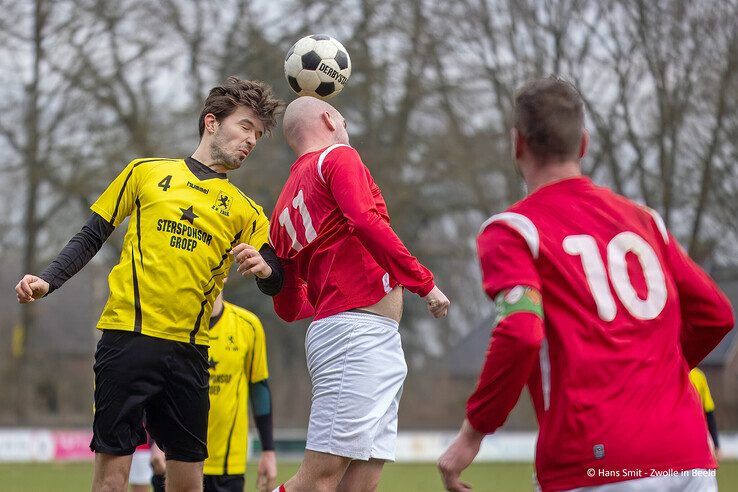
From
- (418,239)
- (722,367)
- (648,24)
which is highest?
(648,24)

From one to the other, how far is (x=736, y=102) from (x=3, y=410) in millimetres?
19038

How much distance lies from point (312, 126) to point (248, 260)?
819 millimetres

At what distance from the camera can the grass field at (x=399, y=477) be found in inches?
575

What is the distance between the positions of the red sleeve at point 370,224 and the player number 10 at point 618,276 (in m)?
1.56

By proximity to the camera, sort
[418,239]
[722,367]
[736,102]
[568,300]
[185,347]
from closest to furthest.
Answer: [568,300] → [185,347] → [736,102] → [418,239] → [722,367]

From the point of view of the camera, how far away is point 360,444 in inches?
191

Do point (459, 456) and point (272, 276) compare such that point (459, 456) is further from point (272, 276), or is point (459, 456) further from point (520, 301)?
point (272, 276)

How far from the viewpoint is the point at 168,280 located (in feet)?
17.5

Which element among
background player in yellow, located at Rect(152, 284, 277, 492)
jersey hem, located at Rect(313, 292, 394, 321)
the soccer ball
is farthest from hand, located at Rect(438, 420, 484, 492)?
background player in yellow, located at Rect(152, 284, 277, 492)

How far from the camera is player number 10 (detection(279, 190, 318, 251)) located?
5.25 meters

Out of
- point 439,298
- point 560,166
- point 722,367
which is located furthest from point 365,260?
point 722,367

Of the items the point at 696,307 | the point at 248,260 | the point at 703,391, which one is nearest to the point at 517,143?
the point at 696,307

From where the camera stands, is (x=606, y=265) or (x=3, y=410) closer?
(x=606, y=265)

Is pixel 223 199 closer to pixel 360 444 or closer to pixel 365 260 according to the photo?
pixel 365 260
